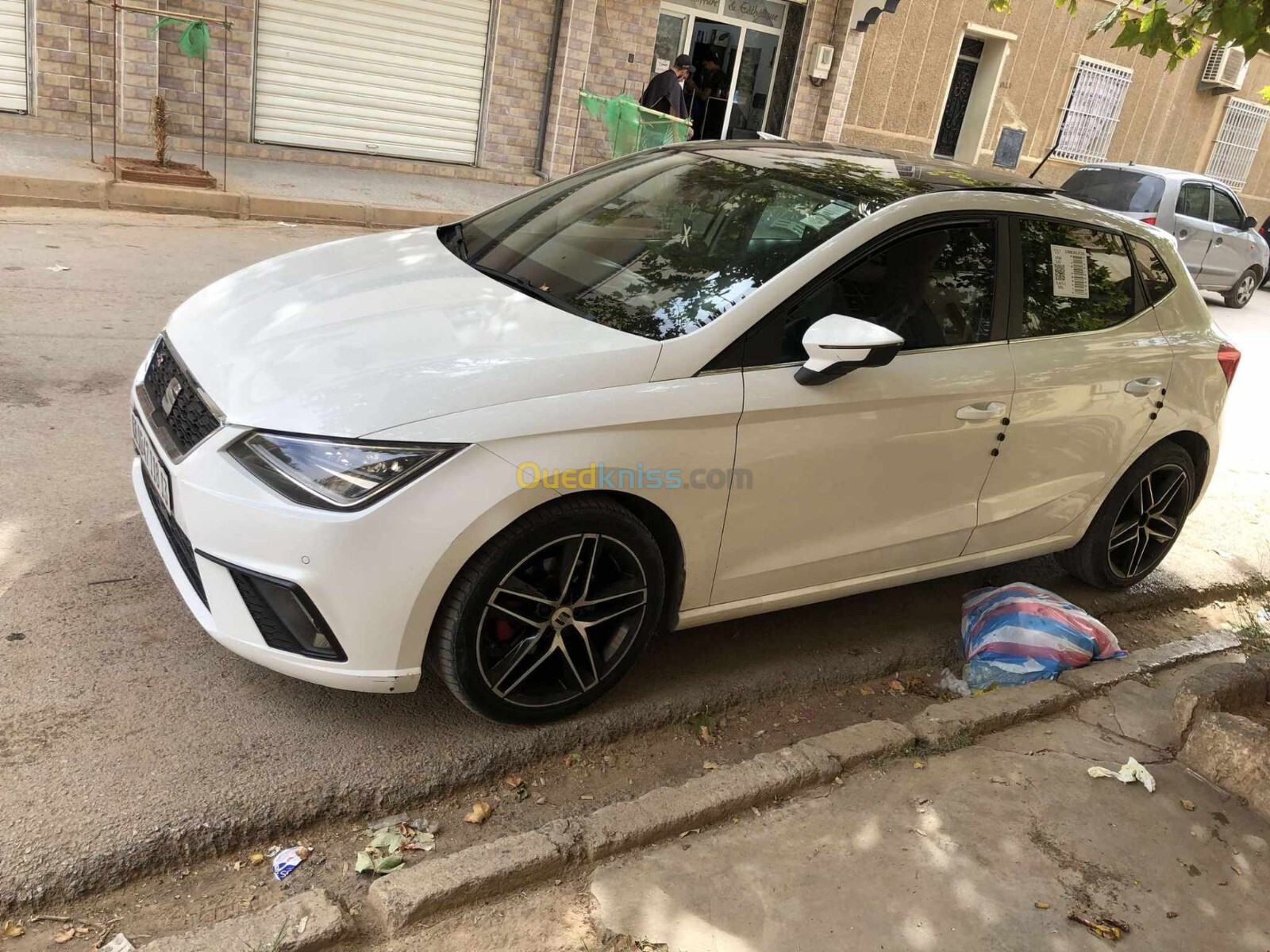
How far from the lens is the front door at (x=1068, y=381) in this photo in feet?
12.5

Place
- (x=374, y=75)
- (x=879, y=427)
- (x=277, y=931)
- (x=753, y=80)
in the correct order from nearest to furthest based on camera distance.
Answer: (x=277, y=931) → (x=879, y=427) → (x=374, y=75) → (x=753, y=80)

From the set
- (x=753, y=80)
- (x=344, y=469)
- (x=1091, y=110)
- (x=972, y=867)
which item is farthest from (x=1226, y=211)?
(x=344, y=469)

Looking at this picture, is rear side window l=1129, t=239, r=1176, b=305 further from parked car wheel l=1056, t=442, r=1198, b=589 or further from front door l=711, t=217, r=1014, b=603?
front door l=711, t=217, r=1014, b=603

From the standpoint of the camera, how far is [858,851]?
2.88 metres

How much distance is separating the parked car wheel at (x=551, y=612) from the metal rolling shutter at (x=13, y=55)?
10.8m

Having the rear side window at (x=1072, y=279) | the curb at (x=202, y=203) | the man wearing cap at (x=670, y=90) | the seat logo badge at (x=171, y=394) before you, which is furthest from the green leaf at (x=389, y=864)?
the man wearing cap at (x=670, y=90)

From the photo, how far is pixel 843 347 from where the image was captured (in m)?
3.01

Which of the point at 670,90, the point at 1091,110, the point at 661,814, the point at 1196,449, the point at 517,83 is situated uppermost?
the point at 1091,110

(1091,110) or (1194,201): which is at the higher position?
(1091,110)

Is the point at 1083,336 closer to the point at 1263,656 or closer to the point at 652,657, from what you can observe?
the point at 1263,656

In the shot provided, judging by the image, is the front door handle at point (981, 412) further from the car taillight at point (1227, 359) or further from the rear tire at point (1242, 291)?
the rear tire at point (1242, 291)

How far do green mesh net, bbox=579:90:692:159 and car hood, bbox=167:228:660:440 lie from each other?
9.69m

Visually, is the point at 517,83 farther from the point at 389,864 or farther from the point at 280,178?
the point at 389,864

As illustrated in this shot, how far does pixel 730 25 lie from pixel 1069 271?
509 inches
